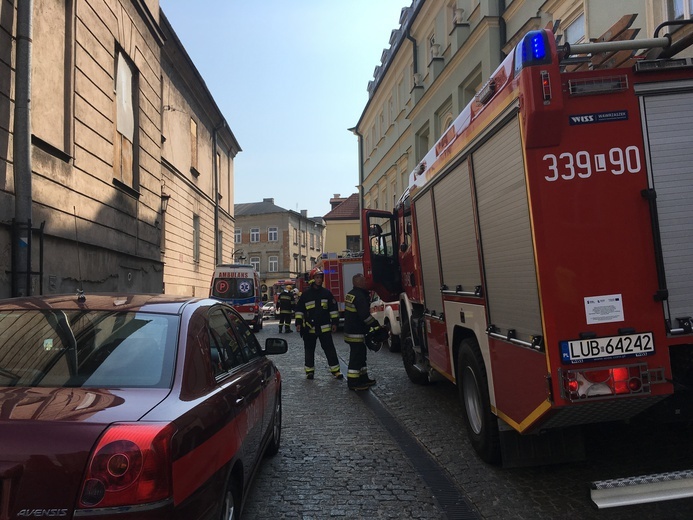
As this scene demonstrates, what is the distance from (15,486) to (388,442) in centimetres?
400

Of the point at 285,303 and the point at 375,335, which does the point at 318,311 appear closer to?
the point at 375,335

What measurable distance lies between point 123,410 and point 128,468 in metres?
0.28

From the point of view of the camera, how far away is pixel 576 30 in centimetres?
1152

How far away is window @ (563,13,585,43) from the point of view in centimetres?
1124

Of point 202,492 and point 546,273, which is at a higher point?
point 546,273

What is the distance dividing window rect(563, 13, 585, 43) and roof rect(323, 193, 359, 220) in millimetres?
35057

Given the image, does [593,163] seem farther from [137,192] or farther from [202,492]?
[137,192]

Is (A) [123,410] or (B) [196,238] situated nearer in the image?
(A) [123,410]

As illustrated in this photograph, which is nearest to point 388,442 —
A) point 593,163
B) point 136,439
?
point 593,163

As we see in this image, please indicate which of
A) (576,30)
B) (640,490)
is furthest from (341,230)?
(640,490)

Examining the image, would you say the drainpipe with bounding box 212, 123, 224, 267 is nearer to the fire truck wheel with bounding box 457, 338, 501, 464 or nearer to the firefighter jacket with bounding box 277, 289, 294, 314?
the firefighter jacket with bounding box 277, 289, 294, 314

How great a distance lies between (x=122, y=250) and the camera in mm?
12203

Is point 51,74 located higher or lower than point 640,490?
higher

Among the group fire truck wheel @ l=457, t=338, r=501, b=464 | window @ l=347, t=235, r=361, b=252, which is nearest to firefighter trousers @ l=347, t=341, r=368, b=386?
fire truck wheel @ l=457, t=338, r=501, b=464
